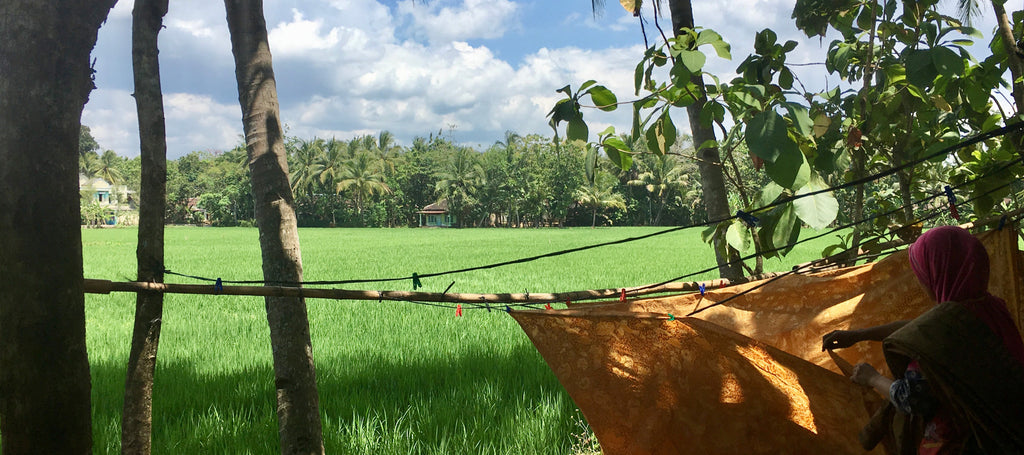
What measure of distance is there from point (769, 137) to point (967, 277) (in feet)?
1.75

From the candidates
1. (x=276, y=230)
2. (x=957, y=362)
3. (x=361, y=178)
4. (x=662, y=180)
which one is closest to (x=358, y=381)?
(x=276, y=230)

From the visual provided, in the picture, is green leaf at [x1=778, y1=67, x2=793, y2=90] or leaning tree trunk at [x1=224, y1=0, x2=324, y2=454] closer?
leaning tree trunk at [x1=224, y1=0, x2=324, y2=454]

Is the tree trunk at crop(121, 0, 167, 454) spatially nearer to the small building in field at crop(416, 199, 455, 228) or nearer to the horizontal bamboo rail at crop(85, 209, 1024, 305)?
the horizontal bamboo rail at crop(85, 209, 1024, 305)

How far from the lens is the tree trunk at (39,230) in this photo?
1.16m

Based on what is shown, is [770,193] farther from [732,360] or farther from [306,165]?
[306,165]

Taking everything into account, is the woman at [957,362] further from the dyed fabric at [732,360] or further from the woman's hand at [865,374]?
the dyed fabric at [732,360]

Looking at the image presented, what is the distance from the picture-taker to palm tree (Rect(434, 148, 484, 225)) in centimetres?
4219

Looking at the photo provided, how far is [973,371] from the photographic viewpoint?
1338 mm

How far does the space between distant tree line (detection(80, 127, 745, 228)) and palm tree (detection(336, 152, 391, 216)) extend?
0.22ft

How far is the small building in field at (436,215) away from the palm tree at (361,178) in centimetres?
466

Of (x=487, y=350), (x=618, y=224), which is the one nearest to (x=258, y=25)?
(x=487, y=350)

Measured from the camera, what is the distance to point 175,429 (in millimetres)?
3309

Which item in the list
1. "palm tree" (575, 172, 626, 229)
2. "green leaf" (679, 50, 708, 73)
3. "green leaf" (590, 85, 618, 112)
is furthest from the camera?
"palm tree" (575, 172, 626, 229)

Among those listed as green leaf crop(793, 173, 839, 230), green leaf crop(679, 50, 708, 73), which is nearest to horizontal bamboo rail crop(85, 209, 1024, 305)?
green leaf crop(793, 173, 839, 230)
